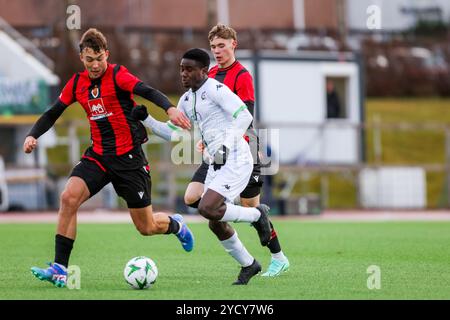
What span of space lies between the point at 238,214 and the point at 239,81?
5.71ft

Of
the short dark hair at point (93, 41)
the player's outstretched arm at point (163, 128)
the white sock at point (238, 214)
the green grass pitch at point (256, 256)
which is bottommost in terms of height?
the green grass pitch at point (256, 256)

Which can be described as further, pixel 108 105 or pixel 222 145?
pixel 108 105

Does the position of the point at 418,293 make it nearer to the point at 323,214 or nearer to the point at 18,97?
the point at 323,214

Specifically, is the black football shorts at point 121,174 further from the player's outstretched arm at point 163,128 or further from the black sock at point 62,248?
the black sock at point 62,248

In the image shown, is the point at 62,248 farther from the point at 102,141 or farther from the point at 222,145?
the point at 222,145

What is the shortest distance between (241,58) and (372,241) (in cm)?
1267

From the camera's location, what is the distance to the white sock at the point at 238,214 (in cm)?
1007

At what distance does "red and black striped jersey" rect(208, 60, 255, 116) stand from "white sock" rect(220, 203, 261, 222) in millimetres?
1401

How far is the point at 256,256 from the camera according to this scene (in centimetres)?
1364

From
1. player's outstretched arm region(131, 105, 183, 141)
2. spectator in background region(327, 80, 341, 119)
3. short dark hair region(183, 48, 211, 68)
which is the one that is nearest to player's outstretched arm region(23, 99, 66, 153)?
player's outstretched arm region(131, 105, 183, 141)

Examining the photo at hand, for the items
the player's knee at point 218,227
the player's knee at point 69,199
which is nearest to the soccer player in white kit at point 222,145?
the player's knee at point 218,227

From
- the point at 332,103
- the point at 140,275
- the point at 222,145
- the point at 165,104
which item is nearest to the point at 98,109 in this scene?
the point at 165,104
